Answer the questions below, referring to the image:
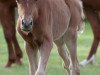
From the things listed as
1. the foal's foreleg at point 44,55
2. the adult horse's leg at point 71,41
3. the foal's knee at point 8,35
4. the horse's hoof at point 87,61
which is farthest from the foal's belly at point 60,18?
the horse's hoof at point 87,61

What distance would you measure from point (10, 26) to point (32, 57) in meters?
3.15

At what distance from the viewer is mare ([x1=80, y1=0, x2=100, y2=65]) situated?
10781mm

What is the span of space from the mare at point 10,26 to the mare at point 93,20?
144 cm

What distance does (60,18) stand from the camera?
24.5 ft

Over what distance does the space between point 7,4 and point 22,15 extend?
12.8 ft

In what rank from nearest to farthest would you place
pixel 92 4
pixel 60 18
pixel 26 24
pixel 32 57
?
pixel 26 24
pixel 32 57
pixel 60 18
pixel 92 4

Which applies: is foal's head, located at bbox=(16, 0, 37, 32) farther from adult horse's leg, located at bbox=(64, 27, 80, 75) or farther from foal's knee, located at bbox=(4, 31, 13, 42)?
foal's knee, located at bbox=(4, 31, 13, 42)

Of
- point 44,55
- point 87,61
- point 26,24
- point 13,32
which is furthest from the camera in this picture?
point 87,61

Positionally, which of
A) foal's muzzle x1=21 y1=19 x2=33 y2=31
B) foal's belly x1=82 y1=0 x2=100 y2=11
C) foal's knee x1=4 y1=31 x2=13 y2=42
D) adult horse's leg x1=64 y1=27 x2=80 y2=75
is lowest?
foal's knee x1=4 y1=31 x2=13 y2=42

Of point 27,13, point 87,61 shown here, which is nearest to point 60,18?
point 27,13

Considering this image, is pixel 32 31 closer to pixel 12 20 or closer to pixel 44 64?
pixel 44 64

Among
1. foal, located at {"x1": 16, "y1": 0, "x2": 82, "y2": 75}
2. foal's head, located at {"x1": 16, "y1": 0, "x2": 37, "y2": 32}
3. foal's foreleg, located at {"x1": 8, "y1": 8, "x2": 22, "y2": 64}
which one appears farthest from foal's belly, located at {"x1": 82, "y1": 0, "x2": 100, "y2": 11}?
foal's head, located at {"x1": 16, "y1": 0, "x2": 37, "y2": 32}

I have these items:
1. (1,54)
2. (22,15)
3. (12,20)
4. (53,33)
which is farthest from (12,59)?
(22,15)

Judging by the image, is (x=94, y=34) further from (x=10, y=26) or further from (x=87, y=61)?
(x=10, y=26)
